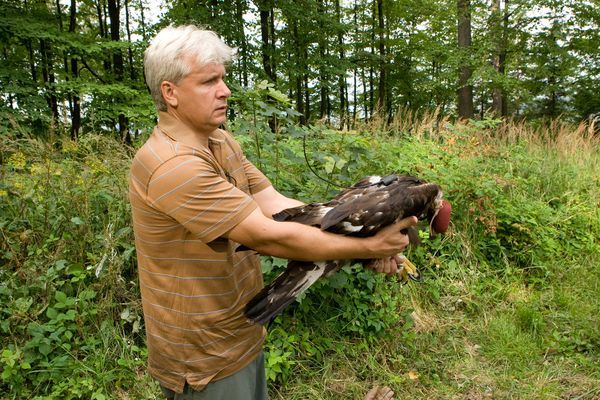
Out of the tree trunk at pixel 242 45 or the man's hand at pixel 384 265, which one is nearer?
the man's hand at pixel 384 265

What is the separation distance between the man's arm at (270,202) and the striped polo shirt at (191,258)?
0.80 feet

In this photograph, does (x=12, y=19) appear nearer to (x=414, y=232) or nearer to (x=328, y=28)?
(x=328, y=28)

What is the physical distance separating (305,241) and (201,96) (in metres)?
0.59

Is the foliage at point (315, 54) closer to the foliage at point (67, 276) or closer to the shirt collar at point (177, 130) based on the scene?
the foliage at point (67, 276)

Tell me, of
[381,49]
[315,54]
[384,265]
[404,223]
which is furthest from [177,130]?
[381,49]

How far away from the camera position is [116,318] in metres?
3.01

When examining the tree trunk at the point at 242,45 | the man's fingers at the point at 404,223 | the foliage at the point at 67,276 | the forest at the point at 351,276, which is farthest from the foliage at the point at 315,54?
the man's fingers at the point at 404,223

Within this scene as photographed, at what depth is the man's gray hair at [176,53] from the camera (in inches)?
51.1

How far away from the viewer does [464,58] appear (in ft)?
35.4

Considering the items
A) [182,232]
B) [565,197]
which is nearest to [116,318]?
[182,232]

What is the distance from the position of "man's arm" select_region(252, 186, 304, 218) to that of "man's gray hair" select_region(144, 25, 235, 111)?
660mm

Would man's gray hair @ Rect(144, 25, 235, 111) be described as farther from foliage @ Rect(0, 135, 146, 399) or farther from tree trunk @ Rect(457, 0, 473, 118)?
tree trunk @ Rect(457, 0, 473, 118)

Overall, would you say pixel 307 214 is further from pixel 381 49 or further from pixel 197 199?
pixel 381 49

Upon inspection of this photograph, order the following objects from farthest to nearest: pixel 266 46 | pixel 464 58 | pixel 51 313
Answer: pixel 266 46
pixel 464 58
pixel 51 313
